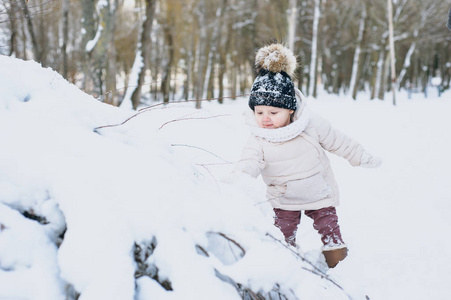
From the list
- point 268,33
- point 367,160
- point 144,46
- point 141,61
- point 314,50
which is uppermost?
point 268,33

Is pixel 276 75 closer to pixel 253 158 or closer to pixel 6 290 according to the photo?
pixel 253 158

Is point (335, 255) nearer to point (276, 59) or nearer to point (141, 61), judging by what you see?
point (276, 59)

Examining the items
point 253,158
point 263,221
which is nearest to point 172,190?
point 263,221

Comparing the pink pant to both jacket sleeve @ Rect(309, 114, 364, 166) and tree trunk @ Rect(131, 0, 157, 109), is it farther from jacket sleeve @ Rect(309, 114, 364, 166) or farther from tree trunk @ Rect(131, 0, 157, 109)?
tree trunk @ Rect(131, 0, 157, 109)

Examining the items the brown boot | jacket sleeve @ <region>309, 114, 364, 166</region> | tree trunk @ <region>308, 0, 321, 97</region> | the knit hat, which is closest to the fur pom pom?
the knit hat

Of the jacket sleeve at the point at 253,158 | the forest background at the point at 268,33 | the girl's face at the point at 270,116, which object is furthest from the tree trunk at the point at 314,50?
the jacket sleeve at the point at 253,158

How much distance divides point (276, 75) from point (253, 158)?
615 millimetres

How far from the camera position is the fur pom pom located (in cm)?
Result: 233

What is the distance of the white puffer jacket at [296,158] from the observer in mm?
2312

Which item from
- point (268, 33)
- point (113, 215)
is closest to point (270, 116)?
point (113, 215)

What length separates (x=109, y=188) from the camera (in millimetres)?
989

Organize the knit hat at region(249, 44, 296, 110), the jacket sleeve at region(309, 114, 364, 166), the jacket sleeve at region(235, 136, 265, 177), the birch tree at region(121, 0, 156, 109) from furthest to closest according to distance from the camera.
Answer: the birch tree at region(121, 0, 156, 109)
the jacket sleeve at region(309, 114, 364, 166)
the knit hat at region(249, 44, 296, 110)
the jacket sleeve at region(235, 136, 265, 177)

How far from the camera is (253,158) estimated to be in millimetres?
2285

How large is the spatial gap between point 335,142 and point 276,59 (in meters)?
0.75
